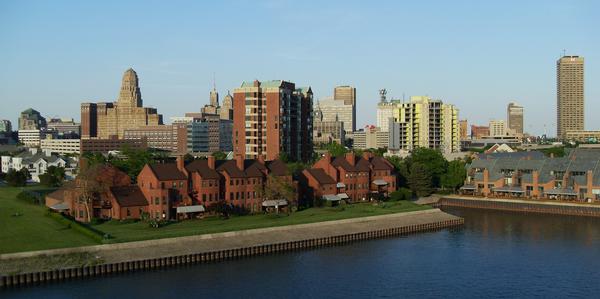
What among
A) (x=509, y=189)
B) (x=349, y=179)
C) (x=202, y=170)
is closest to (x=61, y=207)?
(x=202, y=170)

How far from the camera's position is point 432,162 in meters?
139

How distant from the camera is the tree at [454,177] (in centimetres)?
13338

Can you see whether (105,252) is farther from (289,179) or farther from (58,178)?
(58,178)

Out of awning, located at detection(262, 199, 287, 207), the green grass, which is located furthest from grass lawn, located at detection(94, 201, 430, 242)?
awning, located at detection(262, 199, 287, 207)

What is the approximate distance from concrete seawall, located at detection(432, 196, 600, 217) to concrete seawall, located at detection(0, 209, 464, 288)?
78.4 ft

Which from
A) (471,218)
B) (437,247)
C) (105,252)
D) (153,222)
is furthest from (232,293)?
(471,218)

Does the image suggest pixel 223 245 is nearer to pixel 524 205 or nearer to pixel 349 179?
pixel 349 179

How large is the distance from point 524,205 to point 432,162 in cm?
2668

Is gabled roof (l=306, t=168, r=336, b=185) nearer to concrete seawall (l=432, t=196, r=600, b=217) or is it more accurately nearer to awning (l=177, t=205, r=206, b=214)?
concrete seawall (l=432, t=196, r=600, b=217)

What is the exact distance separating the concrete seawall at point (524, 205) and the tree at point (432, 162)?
11075mm

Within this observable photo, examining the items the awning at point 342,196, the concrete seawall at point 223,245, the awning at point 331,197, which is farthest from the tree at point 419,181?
the concrete seawall at point 223,245

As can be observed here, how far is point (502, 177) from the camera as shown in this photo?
129 m

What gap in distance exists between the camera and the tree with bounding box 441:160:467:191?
13338 centimetres

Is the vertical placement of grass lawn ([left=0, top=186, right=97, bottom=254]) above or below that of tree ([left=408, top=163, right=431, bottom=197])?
below
